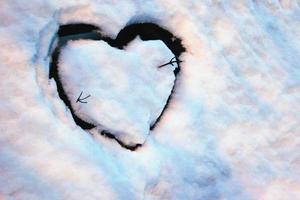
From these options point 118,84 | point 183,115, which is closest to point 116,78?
point 118,84

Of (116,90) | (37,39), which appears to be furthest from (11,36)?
(116,90)

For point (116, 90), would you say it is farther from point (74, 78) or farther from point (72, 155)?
point (72, 155)

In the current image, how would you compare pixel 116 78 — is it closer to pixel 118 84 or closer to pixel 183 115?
pixel 118 84

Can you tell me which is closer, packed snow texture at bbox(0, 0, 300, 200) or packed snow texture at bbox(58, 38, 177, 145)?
packed snow texture at bbox(0, 0, 300, 200)
